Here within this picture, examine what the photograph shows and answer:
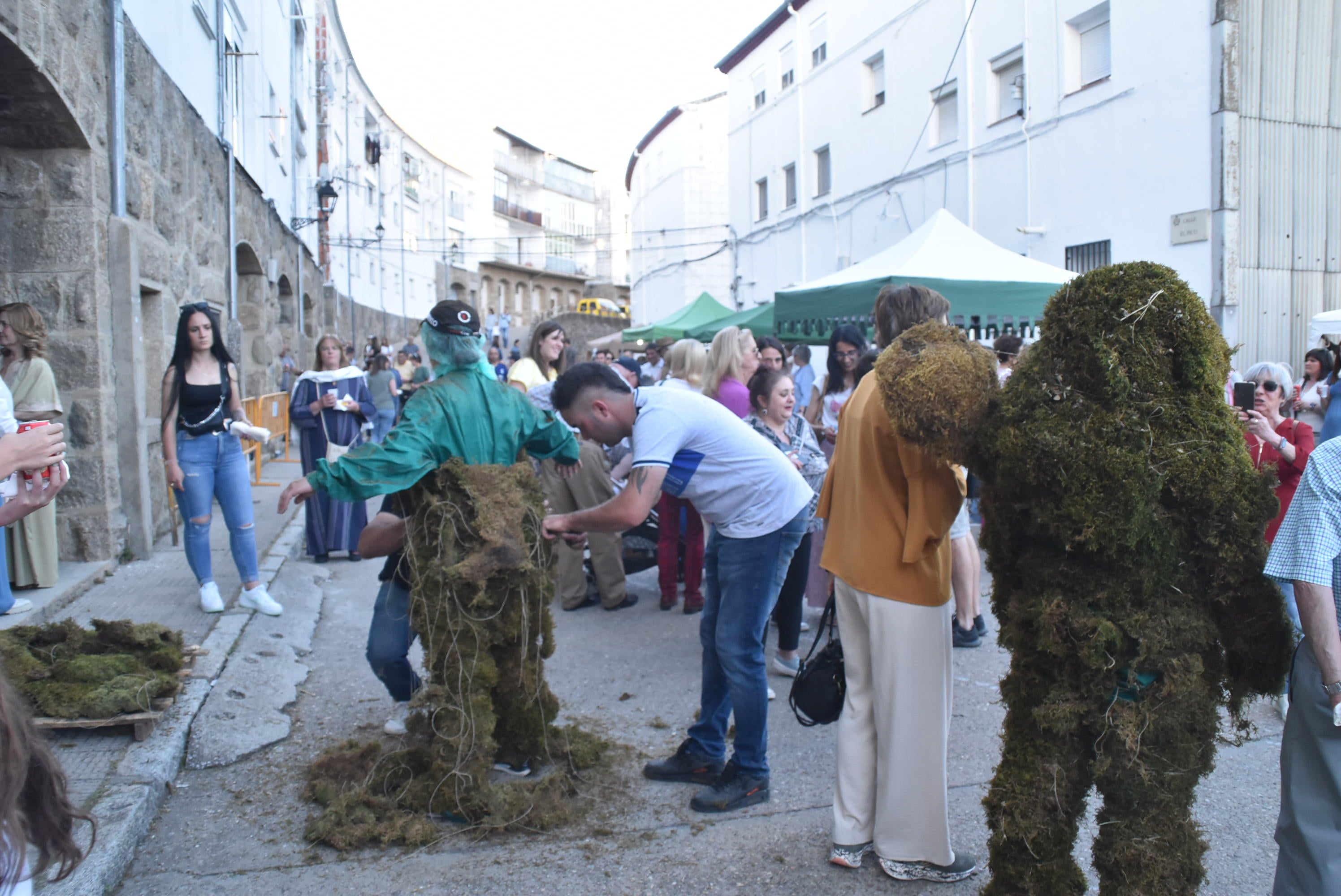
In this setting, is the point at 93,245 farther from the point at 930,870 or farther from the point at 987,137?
the point at 987,137

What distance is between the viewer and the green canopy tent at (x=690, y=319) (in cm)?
1717

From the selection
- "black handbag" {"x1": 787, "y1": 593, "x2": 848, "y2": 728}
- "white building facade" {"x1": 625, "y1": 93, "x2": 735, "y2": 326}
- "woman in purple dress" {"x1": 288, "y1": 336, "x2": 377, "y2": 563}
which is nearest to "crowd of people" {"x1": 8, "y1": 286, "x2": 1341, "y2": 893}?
"black handbag" {"x1": 787, "y1": 593, "x2": 848, "y2": 728}

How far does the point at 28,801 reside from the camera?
1568 millimetres

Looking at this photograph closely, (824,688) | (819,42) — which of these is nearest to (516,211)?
(819,42)

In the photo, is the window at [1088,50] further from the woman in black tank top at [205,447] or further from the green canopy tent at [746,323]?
the woman in black tank top at [205,447]

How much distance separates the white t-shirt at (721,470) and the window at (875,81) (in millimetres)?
17855

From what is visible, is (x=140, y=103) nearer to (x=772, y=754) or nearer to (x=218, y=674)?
(x=218, y=674)

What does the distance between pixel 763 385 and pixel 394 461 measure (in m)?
2.64

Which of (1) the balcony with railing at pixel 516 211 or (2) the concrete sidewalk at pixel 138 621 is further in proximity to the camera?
(1) the balcony with railing at pixel 516 211

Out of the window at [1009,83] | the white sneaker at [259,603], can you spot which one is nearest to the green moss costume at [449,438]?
the white sneaker at [259,603]

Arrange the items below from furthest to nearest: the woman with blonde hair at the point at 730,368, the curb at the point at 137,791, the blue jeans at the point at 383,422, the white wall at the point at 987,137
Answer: the white wall at the point at 987,137 → the blue jeans at the point at 383,422 → the woman with blonde hair at the point at 730,368 → the curb at the point at 137,791

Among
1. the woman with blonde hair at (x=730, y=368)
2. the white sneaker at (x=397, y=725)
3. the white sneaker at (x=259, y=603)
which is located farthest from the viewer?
the woman with blonde hair at (x=730, y=368)

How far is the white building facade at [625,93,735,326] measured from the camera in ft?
110

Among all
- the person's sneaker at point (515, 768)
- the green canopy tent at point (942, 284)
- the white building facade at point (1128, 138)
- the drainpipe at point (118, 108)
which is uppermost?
the white building facade at point (1128, 138)
